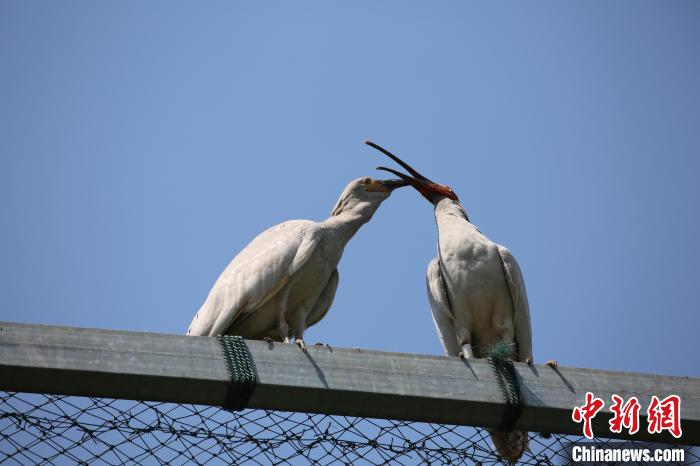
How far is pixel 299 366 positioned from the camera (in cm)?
632

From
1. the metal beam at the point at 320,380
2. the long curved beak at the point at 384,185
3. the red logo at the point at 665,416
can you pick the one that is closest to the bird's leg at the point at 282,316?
the long curved beak at the point at 384,185

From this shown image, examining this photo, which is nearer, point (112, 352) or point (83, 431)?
point (112, 352)

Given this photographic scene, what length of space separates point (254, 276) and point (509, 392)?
370 cm

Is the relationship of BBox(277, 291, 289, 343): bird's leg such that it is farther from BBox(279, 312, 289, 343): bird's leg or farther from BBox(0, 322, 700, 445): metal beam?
BBox(0, 322, 700, 445): metal beam

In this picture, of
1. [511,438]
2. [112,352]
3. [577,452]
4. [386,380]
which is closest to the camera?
[112,352]

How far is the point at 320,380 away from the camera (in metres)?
6.28

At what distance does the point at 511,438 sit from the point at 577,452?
2161 mm

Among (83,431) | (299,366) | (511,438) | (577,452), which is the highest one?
(299,366)

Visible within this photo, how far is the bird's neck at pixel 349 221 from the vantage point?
426 inches

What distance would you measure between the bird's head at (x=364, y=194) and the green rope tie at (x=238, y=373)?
16.5 feet

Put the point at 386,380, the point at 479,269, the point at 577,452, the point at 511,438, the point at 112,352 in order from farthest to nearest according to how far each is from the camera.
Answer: the point at 479,269, the point at 511,438, the point at 577,452, the point at 386,380, the point at 112,352

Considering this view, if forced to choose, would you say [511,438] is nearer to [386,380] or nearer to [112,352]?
[386,380]

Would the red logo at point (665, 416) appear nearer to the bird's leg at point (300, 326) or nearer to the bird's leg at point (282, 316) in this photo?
the bird's leg at point (282, 316)

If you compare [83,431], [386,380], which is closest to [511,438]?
[386,380]
